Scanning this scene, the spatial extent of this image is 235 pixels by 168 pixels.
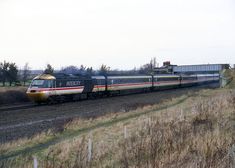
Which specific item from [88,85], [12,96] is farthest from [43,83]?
[12,96]

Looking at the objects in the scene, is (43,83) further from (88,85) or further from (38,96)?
(88,85)

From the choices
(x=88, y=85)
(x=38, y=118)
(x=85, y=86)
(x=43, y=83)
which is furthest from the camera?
(x=88, y=85)

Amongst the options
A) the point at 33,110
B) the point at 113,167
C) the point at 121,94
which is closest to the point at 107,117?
the point at 33,110

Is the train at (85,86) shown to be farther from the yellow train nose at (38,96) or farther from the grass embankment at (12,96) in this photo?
the grass embankment at (12,96)

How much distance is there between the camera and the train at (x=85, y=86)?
29.4m

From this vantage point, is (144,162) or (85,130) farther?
(85,130)

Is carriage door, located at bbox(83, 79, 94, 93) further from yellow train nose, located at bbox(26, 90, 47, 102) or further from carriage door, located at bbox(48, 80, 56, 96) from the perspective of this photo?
yellow train nose, located at bbox(26, 90, 47, 102)

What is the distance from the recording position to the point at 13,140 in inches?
614

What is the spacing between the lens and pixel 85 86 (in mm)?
34031

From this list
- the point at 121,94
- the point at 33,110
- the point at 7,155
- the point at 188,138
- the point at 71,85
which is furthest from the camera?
the point at 121,94

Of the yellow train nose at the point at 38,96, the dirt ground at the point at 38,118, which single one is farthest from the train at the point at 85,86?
the dirt ground at the point at 38,118

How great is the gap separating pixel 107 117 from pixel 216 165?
679 inches

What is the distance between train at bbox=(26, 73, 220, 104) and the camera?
96.4 feet

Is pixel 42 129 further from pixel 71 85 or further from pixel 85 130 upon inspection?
pixel 71 85
